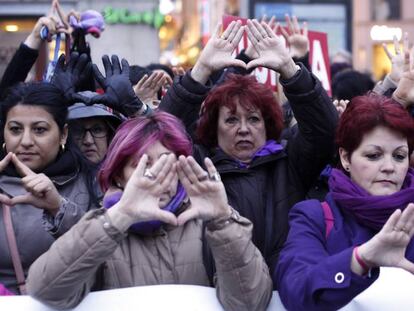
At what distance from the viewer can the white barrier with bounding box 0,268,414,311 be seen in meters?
3.19

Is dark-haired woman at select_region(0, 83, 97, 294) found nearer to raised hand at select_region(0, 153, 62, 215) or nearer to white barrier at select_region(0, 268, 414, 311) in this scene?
raised hand at select_region(0, 153, 62, 215)

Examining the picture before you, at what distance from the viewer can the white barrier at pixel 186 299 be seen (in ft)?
10.5

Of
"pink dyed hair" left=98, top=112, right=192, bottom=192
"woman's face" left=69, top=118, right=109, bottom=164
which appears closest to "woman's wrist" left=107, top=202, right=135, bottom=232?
→ "pink dyed hair" left=98, top=112, right=192, bottom=192

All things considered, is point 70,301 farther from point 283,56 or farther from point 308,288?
point 283,56

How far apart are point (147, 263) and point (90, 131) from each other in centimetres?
142

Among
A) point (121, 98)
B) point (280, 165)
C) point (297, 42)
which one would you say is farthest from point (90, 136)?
A: point (297, 42)

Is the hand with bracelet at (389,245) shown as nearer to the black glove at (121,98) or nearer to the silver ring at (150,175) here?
the silver ring at (150,175)

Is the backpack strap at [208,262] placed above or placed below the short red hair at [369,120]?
below

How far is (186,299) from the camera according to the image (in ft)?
10.5

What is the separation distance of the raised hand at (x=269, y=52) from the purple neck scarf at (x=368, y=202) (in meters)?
0.72

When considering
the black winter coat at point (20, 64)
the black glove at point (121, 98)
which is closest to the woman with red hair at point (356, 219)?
the black glove at point (121, 98)

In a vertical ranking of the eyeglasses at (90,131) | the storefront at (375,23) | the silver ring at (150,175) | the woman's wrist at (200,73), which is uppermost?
the woman's wrist at (200,73)

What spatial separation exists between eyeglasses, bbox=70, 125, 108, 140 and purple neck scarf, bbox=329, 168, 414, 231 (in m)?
1.51

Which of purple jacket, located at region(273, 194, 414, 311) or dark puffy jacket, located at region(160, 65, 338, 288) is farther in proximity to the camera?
dark puffy jacket, located at region(160, 65, 338, 288)
